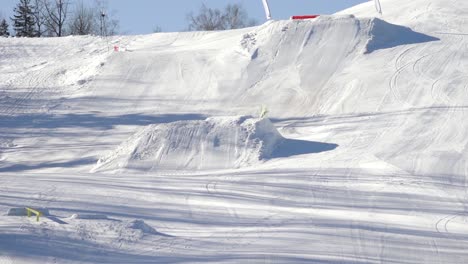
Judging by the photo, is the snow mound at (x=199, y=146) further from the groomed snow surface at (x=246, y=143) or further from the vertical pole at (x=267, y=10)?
the vertical pole at (x=267, y=10)

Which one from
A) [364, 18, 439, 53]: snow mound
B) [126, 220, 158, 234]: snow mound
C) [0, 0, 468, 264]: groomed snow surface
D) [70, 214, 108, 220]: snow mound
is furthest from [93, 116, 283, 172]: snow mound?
[126, 220, 158, 234]: snow mound

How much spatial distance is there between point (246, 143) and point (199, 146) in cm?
121

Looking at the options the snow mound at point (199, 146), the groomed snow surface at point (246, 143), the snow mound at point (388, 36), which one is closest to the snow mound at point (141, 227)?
the groomed snow surface at point (246, 143)

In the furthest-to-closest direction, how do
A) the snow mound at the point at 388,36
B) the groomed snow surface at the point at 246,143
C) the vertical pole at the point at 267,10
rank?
the vertical pole at the point at 267,10 < the snow mound at the point at 388,36 < the groomed snow surface at the point at 246,143

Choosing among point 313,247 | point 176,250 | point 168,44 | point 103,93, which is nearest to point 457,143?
point 313,247

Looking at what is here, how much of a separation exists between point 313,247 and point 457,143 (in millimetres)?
9895

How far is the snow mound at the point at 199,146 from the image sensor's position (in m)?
19.0

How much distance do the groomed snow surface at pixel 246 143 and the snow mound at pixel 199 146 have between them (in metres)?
0.04

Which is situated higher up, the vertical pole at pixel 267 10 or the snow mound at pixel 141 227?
the vertical pole at pixel 267 10

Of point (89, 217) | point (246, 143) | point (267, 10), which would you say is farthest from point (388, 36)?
point (89, 217)

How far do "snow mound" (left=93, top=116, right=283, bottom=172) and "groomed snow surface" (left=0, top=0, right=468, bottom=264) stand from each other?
0.04 metres

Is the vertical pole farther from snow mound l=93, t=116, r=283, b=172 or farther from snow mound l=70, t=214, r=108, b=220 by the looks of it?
snow mound l=70, t=214, r=108, b=220

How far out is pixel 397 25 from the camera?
27391mm

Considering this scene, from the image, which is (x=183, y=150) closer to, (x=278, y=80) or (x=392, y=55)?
(x=278, y=80)
